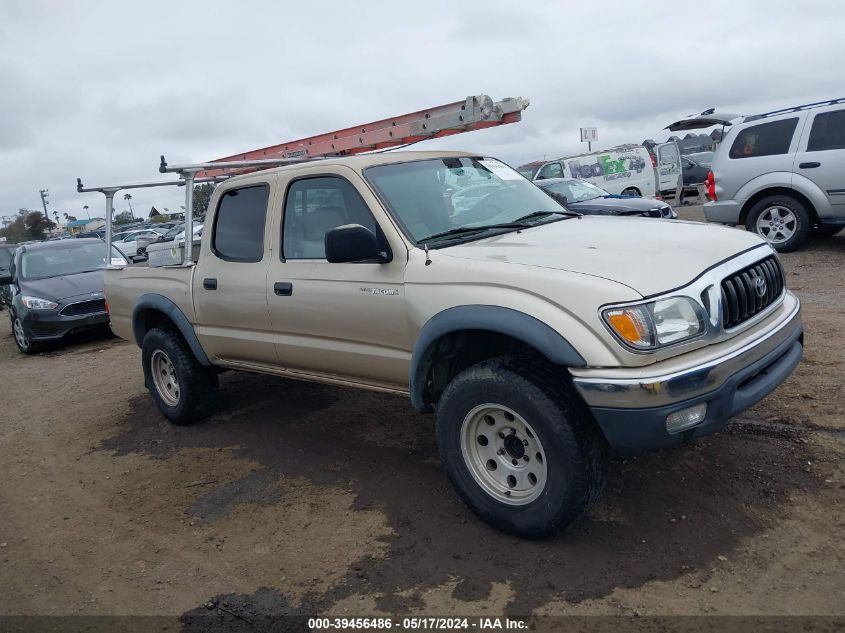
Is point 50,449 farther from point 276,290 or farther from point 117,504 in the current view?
point 276,290

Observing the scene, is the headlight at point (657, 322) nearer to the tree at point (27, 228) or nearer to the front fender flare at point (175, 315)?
the front fender flare at point (175, 315)

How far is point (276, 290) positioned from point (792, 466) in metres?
3.13

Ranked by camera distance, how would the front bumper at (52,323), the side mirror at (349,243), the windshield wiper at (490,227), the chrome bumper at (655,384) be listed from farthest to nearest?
the front bumper at (52,323), the windshield wiper at (490,227), the side mirror at (349,243), the chrome bumper at (655,384)

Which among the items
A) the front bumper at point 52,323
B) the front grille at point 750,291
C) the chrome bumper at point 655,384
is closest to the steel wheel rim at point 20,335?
the front bumper at point 52,323

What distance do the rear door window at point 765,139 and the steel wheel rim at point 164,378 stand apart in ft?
26.3

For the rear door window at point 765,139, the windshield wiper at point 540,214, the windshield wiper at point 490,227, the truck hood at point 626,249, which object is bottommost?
the truck hood at point 626,249

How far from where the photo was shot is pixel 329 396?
19.9 ft

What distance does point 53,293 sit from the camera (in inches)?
398

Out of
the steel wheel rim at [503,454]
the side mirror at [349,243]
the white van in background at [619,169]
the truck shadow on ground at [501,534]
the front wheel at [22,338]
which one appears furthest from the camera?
the white van in background at [619,169]

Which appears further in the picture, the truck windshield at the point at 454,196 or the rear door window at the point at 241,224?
the rear door window at the point at 241,224

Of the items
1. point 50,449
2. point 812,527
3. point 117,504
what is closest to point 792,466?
point 812,527

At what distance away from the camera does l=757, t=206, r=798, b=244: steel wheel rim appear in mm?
9531

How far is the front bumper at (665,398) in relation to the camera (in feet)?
9.38

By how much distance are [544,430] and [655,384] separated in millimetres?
525
